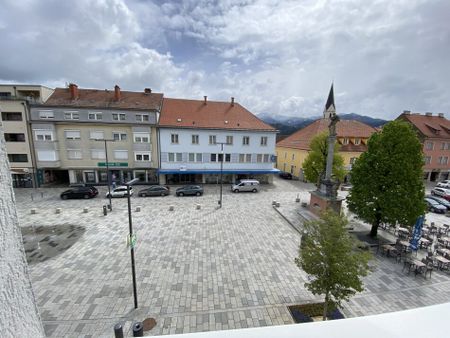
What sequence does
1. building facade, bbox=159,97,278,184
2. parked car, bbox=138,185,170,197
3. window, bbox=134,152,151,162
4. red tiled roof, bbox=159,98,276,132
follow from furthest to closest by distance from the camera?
red tiled roof, bbox=159,98,276,132
building facade, bbox=159,97,278,184
window, bbox=134,152,151,162
parked car, bbox=138,185,170,197

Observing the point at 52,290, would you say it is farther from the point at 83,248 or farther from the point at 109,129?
the point at 109,129

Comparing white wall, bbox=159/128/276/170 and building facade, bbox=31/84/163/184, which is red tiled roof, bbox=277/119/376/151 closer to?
white wall, bbox=159/128/276/170

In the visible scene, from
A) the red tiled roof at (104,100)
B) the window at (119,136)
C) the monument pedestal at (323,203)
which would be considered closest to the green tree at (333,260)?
the monument pedestal at (323,203)

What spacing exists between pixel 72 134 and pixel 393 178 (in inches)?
1208

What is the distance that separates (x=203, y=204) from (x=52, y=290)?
13.1 metres

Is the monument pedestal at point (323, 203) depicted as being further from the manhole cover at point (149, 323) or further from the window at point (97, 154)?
the window at point (97, 154)

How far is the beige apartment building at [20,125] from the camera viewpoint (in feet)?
79.9

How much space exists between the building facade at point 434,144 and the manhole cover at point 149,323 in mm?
41369

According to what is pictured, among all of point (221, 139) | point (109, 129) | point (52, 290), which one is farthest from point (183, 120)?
point (52, 290)

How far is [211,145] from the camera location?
2836 cm

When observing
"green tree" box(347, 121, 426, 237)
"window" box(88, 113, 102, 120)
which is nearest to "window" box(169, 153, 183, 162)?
"window" box(88, 113, 102, 120)

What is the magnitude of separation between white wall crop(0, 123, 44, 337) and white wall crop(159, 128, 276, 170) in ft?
87.7

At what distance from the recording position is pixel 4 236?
1232mm

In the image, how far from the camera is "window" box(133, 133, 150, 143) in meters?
26.9
